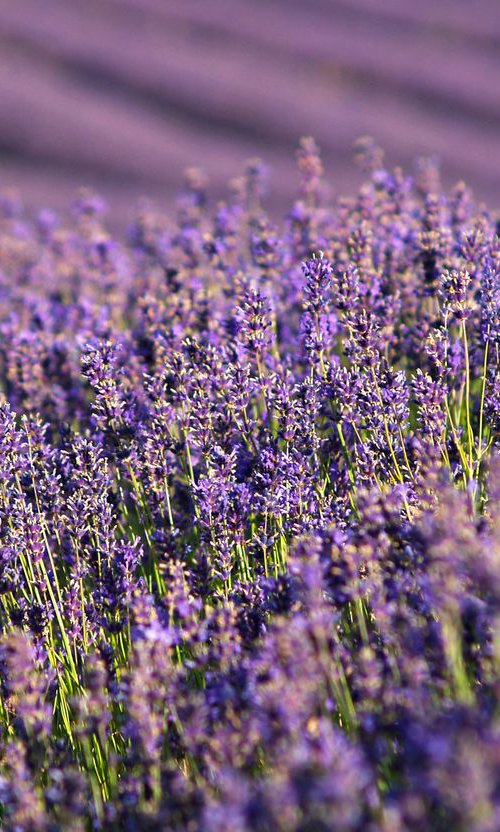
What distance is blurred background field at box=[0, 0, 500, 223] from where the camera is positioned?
12.3m

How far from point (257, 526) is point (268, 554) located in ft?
1.02

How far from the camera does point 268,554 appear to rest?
2.67 m

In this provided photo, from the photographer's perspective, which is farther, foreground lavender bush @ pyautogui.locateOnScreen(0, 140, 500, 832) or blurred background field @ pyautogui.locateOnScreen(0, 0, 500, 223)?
blurred background field @ pyautogui.locateOnScreen(0, 0, 500, 223)

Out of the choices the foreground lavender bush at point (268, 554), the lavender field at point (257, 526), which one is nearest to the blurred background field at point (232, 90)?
the lavender field at point (257, 526)

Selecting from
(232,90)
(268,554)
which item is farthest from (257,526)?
(232,90)

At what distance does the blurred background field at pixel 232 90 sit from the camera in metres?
12.3

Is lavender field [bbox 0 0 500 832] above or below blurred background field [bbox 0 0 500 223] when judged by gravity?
below

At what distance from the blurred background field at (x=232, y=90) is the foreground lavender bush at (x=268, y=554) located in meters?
7.96

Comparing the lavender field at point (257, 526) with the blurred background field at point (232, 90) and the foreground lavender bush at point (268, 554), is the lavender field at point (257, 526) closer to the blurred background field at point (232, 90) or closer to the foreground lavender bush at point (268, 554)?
the foreground lavender bush at point (268, 554)

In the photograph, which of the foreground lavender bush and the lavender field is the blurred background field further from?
the foreground lavender bush

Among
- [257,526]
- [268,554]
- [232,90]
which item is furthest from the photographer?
[232,90]

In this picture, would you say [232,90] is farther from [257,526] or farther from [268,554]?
[268,554]

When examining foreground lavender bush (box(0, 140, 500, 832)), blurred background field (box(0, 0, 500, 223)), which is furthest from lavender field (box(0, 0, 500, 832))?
blurred background field (box(0, 0, 500, 223))

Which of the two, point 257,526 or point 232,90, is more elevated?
point 232,90
